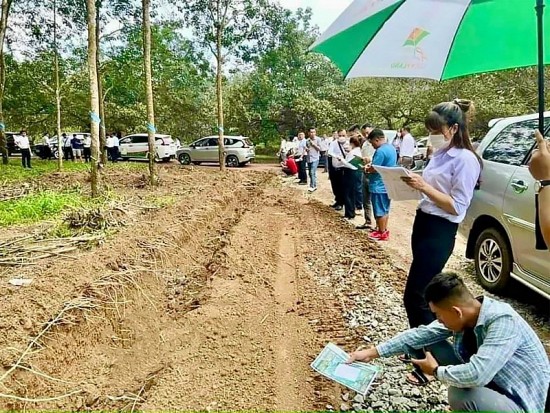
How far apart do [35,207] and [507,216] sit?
290 inches

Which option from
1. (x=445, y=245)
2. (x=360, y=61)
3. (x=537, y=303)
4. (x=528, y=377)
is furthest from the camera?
(x=537, y=303)

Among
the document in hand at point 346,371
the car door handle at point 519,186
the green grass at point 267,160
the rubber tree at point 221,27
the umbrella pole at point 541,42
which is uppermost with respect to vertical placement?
the rubber tree at point 221,27

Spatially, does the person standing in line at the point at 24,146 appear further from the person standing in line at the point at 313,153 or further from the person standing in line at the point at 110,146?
the person standing in line at the point at 313,153

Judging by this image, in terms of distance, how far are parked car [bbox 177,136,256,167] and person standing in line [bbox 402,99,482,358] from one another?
64.6 feet

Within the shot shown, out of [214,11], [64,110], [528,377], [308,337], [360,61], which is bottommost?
[308,337]

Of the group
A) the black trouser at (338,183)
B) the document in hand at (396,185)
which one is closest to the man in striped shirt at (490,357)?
the document in hand at (396,185)

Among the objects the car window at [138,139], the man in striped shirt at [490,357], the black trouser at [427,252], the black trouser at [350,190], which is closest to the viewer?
the man in striped shirt at [490,357]

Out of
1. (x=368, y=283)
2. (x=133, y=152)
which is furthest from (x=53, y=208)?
(x=133, y=152)

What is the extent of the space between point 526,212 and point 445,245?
1661 millimetres

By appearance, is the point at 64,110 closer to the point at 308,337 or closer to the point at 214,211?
the point at 214,211

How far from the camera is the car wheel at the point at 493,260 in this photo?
175 inches

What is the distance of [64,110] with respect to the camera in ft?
83.5

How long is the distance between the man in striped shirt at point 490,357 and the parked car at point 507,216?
2120 millimetres

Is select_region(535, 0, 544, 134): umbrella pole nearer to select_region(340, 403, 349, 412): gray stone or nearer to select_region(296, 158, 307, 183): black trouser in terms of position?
select_region(340, 403, 349, 412): gray stone
